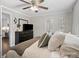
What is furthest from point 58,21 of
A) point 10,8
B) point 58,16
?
point 10,8

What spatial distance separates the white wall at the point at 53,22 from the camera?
1.75 meters

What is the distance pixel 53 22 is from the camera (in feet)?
5.79

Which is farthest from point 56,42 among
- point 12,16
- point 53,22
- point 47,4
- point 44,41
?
point 12,16

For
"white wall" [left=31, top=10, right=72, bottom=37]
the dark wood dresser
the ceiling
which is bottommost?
the dark wood dresser

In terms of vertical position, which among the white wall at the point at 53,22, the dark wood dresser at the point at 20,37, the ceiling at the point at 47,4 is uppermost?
the ceiling at the point at 47,4

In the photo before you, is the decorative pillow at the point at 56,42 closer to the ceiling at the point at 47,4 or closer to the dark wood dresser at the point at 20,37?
the ceiling at the point at 47,4

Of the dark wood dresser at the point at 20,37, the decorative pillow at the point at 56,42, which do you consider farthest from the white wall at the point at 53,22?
the dark wood dresser at the point at 20,37

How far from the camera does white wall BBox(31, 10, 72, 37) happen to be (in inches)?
68.7

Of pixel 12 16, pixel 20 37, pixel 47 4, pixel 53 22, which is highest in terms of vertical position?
pixel 47 4

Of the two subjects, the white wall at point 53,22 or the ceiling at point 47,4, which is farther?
the ceiling at point 47,4

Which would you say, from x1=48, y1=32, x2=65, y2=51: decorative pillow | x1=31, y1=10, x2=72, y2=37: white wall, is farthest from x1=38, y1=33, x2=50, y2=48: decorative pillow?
x1=31, y1=10, x2=72, y2=37: white wall

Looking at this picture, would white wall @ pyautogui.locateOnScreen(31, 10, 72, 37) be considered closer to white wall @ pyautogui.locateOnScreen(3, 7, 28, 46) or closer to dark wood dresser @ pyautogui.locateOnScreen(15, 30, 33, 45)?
white wall @ pyautogui.locateOnScreen(3, 7, 28, 46)

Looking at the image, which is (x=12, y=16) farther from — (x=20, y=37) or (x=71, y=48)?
(x=71, y=48)

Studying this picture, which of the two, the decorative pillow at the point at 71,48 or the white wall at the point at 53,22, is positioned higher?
the white wall at the point at 53,22
